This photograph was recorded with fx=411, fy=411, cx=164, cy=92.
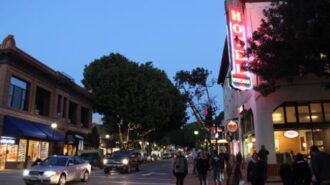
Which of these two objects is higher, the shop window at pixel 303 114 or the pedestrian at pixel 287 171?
the shop window at pixel 303 114

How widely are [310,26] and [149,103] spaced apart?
41.8 meters

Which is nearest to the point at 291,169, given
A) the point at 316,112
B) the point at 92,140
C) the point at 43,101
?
the point at 316,112

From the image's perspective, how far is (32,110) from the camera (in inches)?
1634

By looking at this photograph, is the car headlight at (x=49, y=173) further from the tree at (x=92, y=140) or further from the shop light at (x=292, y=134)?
the tree at (x=92, y=140)

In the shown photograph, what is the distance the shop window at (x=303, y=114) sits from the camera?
80.1 ft

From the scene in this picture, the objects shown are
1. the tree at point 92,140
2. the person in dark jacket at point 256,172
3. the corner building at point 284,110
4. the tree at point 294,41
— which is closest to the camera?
the person in dark jacket at point 256,172

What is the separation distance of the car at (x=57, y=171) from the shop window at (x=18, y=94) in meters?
16.9

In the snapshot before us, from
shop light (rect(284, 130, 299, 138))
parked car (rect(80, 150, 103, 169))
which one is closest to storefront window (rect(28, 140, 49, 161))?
parked car (rect(80, 150, 103, 169))

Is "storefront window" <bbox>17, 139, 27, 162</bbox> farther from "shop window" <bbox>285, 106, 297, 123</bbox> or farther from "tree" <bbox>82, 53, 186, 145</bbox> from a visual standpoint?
"shop window" <bbox>285, 106, 297, 123</bbox>

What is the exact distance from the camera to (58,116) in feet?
160

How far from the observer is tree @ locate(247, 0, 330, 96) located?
14.8 meters

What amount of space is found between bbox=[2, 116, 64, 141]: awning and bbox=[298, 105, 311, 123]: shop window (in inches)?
941

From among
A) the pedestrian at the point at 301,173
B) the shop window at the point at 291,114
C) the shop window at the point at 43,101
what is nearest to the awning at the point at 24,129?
the shop window at the point at 43,101

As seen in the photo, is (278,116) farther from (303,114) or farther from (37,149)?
(37,149)
